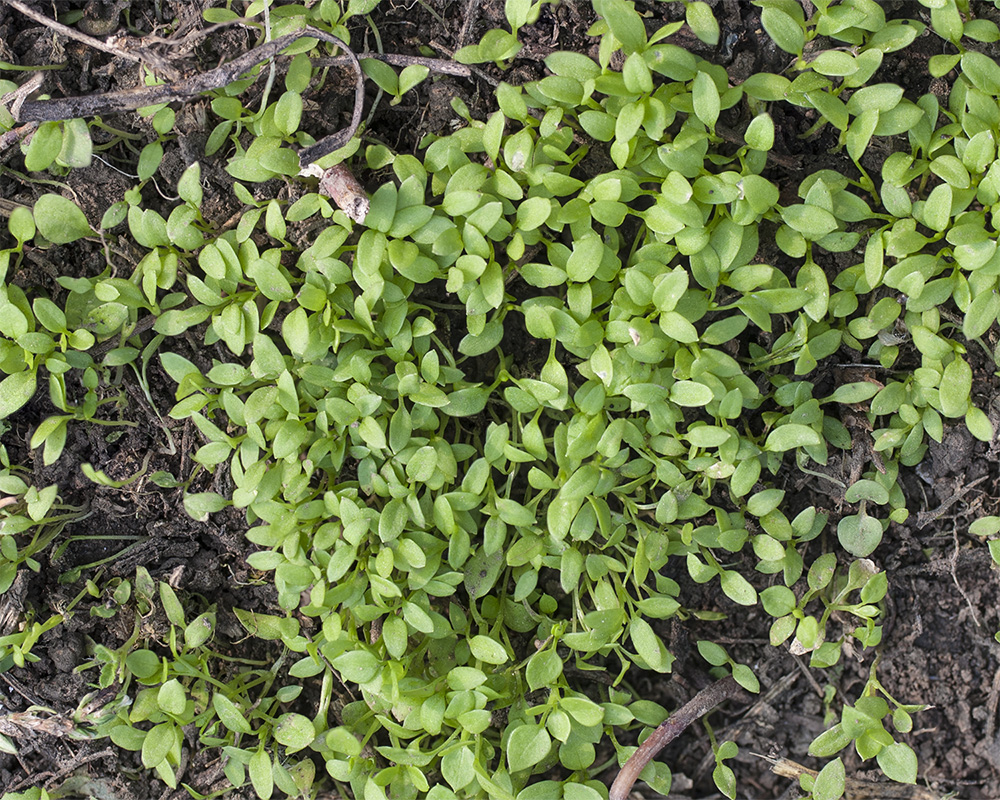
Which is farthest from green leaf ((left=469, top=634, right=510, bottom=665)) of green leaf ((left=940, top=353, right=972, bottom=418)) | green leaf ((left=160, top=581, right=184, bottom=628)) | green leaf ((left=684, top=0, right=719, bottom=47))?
green leaf ((left=684, top=0, right=719, bottom=47))

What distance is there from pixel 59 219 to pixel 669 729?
165 cm

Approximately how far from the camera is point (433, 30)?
5.27ft

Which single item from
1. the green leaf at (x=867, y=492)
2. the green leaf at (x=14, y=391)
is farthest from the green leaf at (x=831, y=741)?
the green leaf at (x=14, y=391)

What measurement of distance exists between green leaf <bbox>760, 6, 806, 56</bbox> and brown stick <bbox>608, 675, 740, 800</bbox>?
1.33 m

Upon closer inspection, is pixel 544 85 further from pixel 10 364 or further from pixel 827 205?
pixel 10 364

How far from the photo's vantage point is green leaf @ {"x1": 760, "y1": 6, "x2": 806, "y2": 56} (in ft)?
4.55

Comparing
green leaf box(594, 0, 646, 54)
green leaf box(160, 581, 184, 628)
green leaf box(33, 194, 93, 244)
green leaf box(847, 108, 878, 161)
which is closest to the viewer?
green leaf box(594, 0, 646, 54)

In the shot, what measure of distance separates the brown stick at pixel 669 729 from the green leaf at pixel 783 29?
1327mm

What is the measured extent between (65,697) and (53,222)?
1.03 metres

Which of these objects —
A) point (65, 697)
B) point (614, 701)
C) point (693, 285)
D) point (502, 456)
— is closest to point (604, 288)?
point (693, 285)

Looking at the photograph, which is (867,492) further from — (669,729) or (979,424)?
(669,729)

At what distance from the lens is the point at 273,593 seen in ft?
5.68

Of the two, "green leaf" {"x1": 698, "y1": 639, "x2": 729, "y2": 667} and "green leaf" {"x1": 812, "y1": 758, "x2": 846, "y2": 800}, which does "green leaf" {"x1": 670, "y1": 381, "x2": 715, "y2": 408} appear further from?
"green leaf" {"x1": 812, "y1": 758, "x2": 846, "y2": 800}

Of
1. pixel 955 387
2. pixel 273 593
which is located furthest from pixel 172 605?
pixel 955 387
